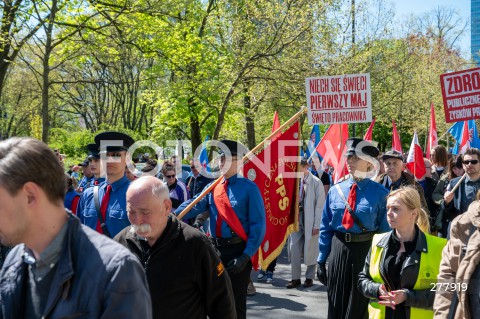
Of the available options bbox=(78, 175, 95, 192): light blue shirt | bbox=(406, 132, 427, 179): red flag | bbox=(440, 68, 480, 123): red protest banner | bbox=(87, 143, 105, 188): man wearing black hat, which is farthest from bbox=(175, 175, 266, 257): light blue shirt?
bbox=(406, 132, 427, 179): red flag

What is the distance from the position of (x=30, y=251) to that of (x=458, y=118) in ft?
26.8

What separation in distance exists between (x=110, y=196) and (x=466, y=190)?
4823 mm

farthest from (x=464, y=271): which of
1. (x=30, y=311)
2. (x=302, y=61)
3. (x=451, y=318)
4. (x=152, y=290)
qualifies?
(x=302, y=61)

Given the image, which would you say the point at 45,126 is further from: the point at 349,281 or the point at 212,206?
the point at 349,281

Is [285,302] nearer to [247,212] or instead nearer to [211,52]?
[247,212]

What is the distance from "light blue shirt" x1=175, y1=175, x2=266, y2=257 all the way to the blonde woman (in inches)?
56.2

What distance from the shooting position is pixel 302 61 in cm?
1914

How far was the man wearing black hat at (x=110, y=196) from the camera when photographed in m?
5.31

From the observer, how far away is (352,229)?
5.82 metres

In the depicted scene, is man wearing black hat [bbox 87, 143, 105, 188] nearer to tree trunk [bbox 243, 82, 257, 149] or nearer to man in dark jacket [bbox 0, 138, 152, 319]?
man in dark jacket [bbox 0, 138, 152, 319]

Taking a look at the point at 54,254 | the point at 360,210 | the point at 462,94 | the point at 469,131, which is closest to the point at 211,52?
the point at 469,131

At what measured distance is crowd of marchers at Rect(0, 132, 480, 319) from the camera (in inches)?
76.8

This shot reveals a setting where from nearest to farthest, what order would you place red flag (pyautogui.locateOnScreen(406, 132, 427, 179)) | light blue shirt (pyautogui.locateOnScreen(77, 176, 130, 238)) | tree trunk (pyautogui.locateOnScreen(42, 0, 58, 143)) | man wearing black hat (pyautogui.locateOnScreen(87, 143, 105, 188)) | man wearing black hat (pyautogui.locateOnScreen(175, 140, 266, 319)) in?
light blue shirt (pyautogui.locateOnScreen(77, 176, 130, 238)) < man wearing black hat (pyautogui.locateOnScreen(175, 140, 266, 319)) < man wearing black hat (pyautogui.locateOnScreen(87, 143, 105, 188)) < tree trunk (pyautogui.locateOnScreen(42, 0, 58, 143)) < red flag (pyautogui.locateOnScreen(406, 132, 427, 179))

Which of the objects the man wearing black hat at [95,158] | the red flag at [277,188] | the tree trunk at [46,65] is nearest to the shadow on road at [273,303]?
the red flag at [277,188]
